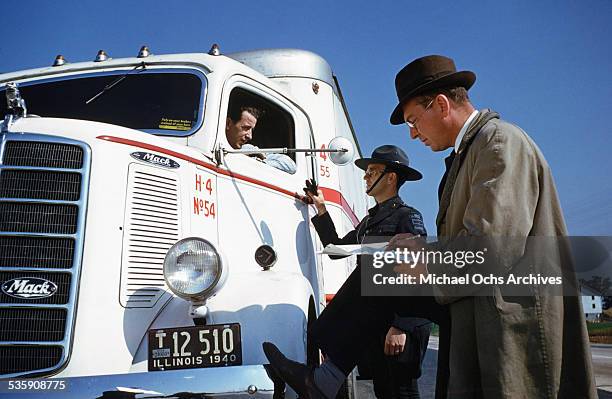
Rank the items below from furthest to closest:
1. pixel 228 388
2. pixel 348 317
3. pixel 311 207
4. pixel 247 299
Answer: pixel 311 207 < pixel 247 299 < pixel 348 317 < pixel 228 388

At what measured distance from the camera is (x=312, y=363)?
2.94 m

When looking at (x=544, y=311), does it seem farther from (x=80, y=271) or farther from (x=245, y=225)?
(x=245, y=225)

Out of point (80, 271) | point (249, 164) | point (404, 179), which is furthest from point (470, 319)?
point (249, 164)

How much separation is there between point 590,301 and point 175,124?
9.12 ft

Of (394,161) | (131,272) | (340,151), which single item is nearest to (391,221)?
(394,161)

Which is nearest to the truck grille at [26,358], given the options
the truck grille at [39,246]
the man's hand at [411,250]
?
the truck grille at [39,246]

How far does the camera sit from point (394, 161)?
3.80 metres

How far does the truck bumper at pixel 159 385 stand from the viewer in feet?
7.39

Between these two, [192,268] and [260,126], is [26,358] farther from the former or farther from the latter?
[260,126]

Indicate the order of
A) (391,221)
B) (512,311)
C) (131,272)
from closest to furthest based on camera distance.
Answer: (512,311) → (131,272) → (391,221)

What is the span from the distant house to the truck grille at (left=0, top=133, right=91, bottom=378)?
214cm

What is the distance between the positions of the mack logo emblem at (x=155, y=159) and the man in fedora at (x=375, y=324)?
3.94ft

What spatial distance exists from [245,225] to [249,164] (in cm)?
49

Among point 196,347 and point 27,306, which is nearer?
point 196,347
